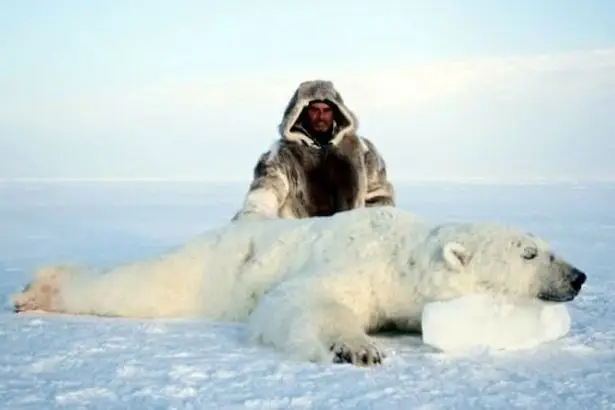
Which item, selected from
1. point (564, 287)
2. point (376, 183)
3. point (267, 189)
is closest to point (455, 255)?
point (564, 287)

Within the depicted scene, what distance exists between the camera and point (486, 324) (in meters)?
2.88

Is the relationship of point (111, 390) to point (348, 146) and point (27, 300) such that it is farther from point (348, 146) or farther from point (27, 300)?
point (348, 146)

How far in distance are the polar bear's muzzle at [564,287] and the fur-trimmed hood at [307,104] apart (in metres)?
2.77

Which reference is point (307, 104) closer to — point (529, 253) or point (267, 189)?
point (267, 189)

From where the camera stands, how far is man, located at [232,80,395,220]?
211 inches

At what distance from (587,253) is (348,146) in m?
2.64

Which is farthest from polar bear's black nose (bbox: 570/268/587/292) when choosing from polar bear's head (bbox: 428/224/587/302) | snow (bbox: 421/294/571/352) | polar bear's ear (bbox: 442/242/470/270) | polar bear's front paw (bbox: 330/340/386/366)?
polar bear's front paw (bbox: 330/340/386/366)

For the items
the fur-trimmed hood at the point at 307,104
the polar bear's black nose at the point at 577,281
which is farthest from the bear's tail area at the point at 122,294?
the fur-trimmed hood at the point at 307,104

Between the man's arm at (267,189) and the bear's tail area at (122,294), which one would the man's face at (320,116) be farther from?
the bear's tail area at (122,294)

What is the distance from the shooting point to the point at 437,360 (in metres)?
2.63

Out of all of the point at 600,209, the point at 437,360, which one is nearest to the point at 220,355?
the point at 437,360

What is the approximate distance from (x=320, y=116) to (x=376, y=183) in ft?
2.06

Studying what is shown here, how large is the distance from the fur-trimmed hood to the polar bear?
1.93m

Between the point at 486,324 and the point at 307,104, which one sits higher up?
the point at 307,104
